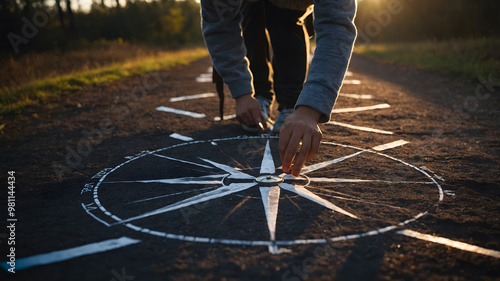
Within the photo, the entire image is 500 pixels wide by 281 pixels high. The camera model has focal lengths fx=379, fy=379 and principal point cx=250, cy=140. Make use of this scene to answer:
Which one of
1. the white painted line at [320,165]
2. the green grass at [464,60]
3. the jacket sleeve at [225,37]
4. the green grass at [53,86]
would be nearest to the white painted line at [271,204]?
the white painted line at [320,165]

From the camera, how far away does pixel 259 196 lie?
2076 mm

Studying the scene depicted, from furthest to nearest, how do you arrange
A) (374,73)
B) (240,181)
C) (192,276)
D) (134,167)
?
(374,73) → (134,167) → (240,181) → (192,276)

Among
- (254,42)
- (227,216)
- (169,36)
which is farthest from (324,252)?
(169,36)

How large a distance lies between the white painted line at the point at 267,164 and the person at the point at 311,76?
427 millimetres

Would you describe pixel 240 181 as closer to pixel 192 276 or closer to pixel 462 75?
pixel 192 276

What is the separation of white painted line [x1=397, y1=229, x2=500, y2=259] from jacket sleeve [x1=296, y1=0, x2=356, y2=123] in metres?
0.62

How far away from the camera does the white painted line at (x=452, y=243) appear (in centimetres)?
151

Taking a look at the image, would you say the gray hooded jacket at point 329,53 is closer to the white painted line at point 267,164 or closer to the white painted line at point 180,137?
the white painted line at point 267,164

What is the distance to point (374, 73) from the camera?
8.24 m

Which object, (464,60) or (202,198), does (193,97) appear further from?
(464,60)

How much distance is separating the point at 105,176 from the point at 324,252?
1594 millimetres

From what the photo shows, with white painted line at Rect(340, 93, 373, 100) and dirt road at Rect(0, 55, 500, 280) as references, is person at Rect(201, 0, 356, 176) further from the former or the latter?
white painted line at Rect(340, 93, 373, 100)

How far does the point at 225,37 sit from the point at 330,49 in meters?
0.82

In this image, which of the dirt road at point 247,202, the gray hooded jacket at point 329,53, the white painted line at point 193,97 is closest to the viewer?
the dirt road at point 247,202
